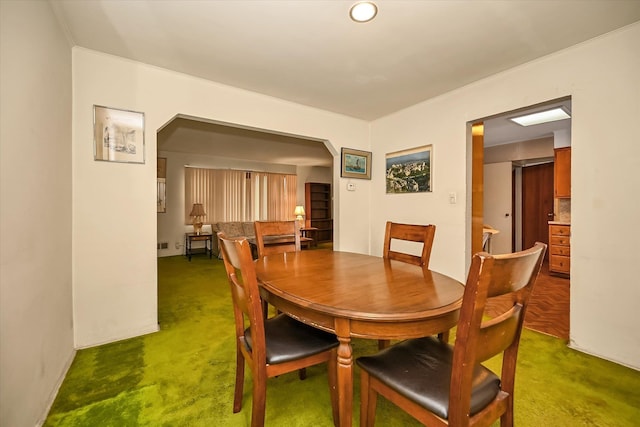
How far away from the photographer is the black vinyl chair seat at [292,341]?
1.24 meters

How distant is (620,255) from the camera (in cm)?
196

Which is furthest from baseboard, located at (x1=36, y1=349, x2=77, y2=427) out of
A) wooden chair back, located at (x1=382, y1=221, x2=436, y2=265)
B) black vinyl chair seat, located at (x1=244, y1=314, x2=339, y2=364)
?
wooden chair back, located at (x1=382, y1=221, x2=436, y2=265)

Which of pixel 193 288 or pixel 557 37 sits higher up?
pixel 557 37

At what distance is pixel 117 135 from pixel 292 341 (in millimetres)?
2218

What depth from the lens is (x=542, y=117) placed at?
375 centimetres

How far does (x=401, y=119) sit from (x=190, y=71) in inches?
97.7

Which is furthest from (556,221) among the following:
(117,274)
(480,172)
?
(117,274)

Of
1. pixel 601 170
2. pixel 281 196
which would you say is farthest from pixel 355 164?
pixel 281 196

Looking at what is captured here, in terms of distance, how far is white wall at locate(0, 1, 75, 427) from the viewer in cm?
112

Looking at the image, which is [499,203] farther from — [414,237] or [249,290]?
[249,290]

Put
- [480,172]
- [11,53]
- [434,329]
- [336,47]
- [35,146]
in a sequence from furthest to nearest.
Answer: [480,172]
[336,47]
[35,146]
[11,53]
[434,329]

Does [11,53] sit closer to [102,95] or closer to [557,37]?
[102,95]

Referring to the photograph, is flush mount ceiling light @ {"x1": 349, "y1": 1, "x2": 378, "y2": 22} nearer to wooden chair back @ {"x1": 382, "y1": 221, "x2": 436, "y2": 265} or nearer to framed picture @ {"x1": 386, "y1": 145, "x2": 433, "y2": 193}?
wooden chair back @ {"x1": 382, "y1": 221, "x2": 436, "y2": 265}

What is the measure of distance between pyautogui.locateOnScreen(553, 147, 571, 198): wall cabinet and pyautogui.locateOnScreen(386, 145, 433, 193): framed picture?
2678mm
